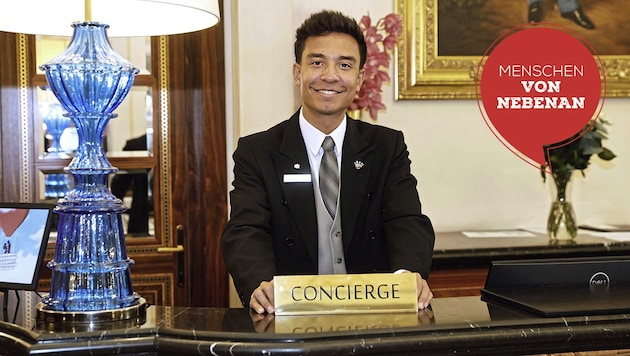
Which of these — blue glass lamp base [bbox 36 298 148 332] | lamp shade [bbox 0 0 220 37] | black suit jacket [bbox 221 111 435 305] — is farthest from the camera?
black suit jacket [bbox 221 111 435 305]

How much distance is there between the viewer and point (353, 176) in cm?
249

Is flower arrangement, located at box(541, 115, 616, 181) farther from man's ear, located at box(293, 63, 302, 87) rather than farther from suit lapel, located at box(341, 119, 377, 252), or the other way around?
man's ear, located at box(293, 63, 302, 87)

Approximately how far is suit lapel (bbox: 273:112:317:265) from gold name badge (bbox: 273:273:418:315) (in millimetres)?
649

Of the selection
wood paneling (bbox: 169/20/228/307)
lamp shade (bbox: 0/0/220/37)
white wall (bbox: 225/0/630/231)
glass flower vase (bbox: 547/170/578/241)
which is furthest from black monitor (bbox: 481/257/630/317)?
wood paneling (bbox: 169/20/228/307)

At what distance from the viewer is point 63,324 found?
5.86 feet

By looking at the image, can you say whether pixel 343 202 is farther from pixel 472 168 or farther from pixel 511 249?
pixel 472 168

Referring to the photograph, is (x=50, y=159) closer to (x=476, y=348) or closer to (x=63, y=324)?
(x=63, y=324)

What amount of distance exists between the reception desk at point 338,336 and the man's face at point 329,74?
32.4 inches

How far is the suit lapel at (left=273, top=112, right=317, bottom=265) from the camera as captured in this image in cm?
245

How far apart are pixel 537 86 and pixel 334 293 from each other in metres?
2.76

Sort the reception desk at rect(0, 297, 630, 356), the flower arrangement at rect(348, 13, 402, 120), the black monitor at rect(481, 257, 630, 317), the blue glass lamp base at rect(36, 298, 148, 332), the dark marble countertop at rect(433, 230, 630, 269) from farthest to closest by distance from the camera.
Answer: the flower arrangement at rect(348, 13, 402, 120)
the dark marble countertop at rect(433, 230, 630, 269)
the black monitor at rect(481, 257, 630, 317)
the blue glass lamp base at rect(36, 298, 148, 332)
the reception desk at rect(0, 297, 630, 356)

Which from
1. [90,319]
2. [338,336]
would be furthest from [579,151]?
[90,319]

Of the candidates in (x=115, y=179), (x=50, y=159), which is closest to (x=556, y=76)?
(x=115, y=179)

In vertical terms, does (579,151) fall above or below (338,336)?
above
